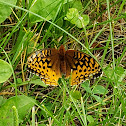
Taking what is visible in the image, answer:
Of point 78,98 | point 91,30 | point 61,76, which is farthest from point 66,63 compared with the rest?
point 91,30

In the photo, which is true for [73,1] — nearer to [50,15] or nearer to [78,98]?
[50,15]

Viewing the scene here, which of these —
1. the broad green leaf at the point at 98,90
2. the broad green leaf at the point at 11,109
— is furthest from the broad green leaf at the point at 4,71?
the broad green leaf at the point at 98,90

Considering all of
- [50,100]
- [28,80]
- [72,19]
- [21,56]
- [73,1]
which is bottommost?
[50,100]

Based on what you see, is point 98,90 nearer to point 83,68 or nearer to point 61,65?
point 83,68

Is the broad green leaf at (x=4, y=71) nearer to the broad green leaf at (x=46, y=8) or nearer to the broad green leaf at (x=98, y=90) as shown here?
the broad green leaf at (x=46, y=8)

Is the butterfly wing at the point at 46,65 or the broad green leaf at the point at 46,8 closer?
the butterfly wing at the point at 46,65

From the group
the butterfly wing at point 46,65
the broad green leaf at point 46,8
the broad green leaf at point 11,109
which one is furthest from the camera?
the broad green leaf at point 46,8
